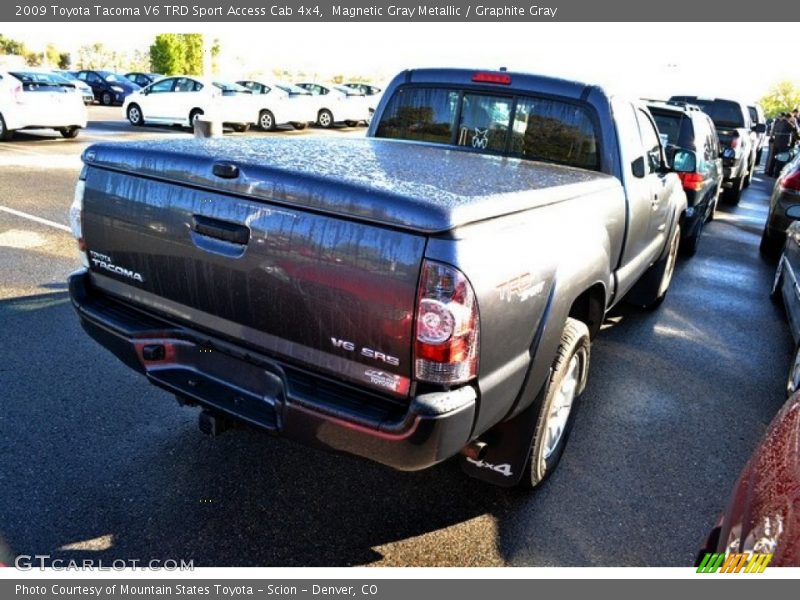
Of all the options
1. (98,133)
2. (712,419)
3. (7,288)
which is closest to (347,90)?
(98,133)

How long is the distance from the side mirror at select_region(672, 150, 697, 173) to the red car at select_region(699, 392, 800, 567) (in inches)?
130

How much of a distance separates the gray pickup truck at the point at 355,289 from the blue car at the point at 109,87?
30.3 metres

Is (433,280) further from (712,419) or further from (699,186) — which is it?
(699,186)

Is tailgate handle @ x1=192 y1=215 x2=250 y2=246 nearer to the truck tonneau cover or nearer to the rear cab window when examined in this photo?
the truck tonneau cover

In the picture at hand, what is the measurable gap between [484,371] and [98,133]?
713 inches

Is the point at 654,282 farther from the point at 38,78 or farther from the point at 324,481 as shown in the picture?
the point at 38,78

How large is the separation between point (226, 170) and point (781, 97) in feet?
286

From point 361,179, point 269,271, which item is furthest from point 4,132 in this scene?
point 361,179

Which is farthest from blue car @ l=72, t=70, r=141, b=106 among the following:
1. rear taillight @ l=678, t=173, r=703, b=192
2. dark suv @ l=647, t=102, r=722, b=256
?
rear taillight @ l=678, t=173, r=703, b=192

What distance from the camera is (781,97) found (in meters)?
73.6

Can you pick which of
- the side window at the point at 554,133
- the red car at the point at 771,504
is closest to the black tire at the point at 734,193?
the side window at the point at 554,133

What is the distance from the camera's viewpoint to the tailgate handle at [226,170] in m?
2.42

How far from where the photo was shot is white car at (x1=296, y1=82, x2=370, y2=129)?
24016 mm

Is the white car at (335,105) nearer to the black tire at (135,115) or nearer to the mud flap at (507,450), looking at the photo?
the black tire at (135,115)
